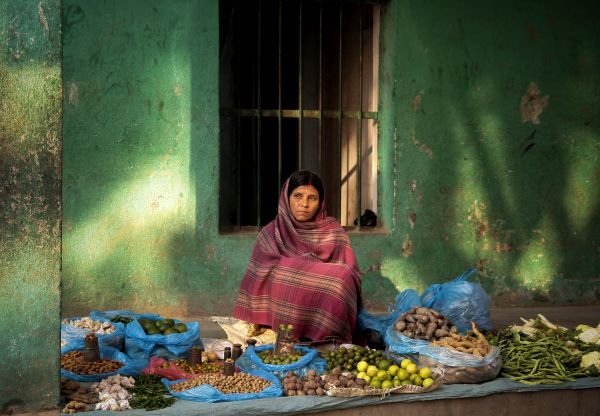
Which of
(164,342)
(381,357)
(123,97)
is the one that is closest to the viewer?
(381,357)

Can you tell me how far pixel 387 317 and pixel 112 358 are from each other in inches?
79.2

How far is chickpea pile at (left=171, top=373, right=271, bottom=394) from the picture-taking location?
457 cm

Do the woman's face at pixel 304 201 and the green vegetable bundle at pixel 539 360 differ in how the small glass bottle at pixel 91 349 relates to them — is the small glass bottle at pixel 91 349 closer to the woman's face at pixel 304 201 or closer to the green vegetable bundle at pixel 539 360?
the woman's face at pixel 304 201

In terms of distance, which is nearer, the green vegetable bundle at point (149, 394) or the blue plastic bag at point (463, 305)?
the green vegetable bundle at point (149, 394)

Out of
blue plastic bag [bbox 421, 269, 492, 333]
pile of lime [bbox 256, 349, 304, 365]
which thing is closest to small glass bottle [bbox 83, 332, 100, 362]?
pile of lime [bbox 256, 349, 304, 365]

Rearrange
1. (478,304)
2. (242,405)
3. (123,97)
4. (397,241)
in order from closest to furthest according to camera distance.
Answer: (242,405), (478,304), (123,97), (397,241)

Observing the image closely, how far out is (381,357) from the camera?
5000 mm

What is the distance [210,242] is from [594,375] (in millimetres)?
3502

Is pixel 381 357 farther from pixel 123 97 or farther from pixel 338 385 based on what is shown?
pixel 123 97

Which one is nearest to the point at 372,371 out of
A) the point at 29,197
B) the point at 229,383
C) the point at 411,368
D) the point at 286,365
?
the point at 411,368

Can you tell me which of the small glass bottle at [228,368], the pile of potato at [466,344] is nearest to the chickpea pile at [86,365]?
the small glass bottle at [228,368]

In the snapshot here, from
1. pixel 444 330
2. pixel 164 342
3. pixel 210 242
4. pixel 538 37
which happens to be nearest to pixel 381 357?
pixel 444 330

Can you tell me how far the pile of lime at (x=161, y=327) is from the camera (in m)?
5.43

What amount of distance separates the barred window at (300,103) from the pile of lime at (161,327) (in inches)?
84.2
